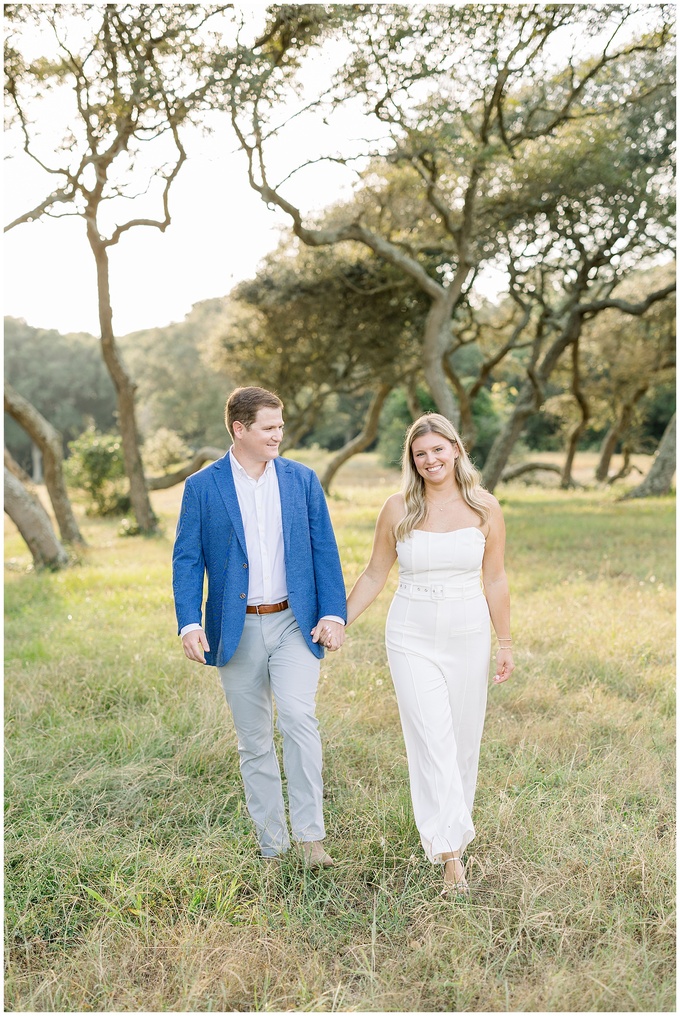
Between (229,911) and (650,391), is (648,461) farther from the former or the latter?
(229,911)

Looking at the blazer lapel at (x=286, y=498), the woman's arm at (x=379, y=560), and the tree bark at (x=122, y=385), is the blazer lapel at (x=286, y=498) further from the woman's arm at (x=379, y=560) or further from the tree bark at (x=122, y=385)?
the tree bark at (x=122, y=385)

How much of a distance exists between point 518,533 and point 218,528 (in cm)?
1079

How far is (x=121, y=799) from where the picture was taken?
4.48 meters

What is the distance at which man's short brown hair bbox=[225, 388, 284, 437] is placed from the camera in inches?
153

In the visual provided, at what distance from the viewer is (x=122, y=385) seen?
15.3 m

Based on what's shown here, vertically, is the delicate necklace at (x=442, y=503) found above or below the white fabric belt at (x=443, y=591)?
above

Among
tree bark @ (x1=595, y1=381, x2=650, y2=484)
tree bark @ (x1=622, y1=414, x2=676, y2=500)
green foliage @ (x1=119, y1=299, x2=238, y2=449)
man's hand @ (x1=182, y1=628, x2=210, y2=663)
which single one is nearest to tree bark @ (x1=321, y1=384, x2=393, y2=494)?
tree bark @ (x1=622, y1=414, x2=676, y2=500)

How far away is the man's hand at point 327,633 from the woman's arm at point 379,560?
0.07m

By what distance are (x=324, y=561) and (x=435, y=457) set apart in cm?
72

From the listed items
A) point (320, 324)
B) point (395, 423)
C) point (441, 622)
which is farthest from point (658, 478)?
point (441, 622)

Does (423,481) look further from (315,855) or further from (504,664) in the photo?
(315,855)

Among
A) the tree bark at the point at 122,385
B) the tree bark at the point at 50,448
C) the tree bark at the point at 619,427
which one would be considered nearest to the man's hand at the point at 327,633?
the tree bark at the point at 50,448

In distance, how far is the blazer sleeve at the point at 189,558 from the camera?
12.8 feet

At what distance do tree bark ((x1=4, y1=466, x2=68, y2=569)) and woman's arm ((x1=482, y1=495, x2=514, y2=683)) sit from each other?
9312mm
